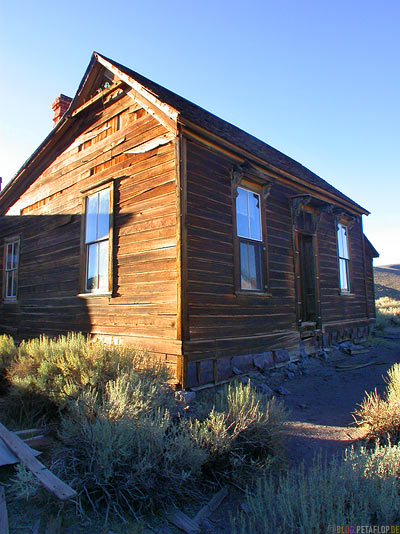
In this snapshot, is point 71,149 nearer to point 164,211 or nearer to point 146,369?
point 164,211

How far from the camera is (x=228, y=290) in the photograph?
6.92 m

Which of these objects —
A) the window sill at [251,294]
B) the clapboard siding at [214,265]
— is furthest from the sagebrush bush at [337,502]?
the window sill at [251,294]

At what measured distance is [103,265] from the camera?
7809 millimetres

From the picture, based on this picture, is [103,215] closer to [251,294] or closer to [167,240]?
[167,240]

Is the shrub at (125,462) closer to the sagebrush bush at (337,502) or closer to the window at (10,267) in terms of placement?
the sagebrush bush at (337,502)

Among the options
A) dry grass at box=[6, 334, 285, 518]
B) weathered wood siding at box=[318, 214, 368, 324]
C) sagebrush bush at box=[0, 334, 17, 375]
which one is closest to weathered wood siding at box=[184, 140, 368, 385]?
dry grass at box=[6, 334, 285, 518]

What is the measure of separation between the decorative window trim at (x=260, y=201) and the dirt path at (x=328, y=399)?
210 centimetres

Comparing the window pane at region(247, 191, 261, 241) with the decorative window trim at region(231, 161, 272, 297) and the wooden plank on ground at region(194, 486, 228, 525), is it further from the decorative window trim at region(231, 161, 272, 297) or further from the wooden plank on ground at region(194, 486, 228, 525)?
the wooden plank on ground at region(194, 486, 228, 525)

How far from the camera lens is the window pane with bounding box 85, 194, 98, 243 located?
26.8 ft

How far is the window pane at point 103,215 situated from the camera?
25.8 feet

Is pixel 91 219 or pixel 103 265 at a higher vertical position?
pixel 91 219

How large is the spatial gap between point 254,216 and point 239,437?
4889 millimetres

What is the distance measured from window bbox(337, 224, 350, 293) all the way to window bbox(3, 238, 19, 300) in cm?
978

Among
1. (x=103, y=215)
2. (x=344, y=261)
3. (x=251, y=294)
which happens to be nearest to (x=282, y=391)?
(x=251, y=294)
